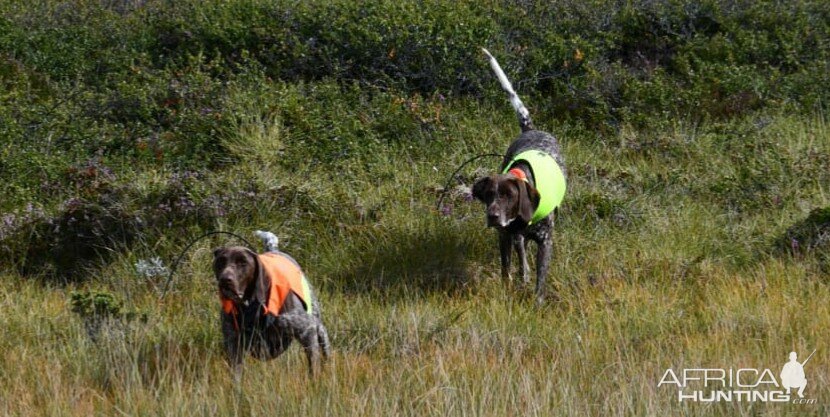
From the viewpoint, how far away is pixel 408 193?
31.3 ft

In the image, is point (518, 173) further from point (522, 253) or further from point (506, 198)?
point (522, 253)

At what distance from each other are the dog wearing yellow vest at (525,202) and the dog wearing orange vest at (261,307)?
6.10 ft

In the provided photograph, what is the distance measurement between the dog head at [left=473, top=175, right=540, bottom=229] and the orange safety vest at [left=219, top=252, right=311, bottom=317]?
5.71 feet

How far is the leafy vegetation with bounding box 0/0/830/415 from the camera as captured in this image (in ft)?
20.8

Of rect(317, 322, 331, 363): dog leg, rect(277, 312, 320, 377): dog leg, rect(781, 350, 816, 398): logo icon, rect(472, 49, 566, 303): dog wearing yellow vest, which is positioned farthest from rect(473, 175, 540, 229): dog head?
rect(781, 350, 816, 398): logo icon

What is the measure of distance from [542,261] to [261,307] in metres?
2.78

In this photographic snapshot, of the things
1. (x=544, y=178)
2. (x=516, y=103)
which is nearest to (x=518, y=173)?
(x=544, y=178)

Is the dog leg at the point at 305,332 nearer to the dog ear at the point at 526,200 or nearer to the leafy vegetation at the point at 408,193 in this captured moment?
the leafy vegetation at the point at 408,193

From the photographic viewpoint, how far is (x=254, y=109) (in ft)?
34.8

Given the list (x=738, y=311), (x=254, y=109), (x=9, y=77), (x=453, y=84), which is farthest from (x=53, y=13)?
(x=738, y=311)

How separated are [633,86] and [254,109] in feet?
12.2

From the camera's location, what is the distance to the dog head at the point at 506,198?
7812 mm

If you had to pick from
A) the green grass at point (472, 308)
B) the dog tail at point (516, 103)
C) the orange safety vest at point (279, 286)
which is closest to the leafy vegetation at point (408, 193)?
the green grass at point (472, 308)

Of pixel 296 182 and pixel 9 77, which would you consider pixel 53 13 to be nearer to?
pixel 9 77
